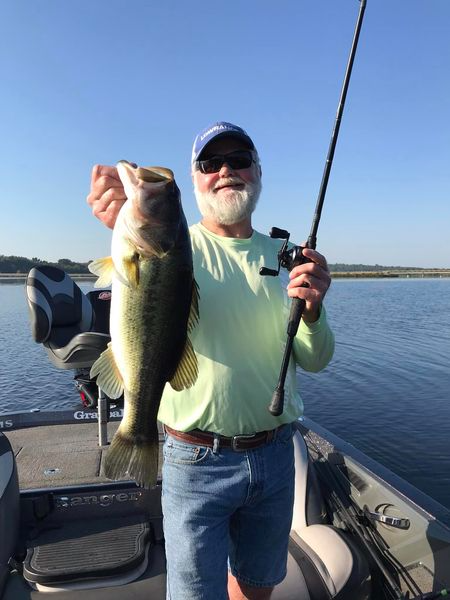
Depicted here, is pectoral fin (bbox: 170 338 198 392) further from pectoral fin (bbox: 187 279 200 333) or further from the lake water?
the lake water

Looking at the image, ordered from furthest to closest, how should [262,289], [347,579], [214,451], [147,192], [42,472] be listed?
[42,472] < [347,579] < [262,289] < [214,451] < [147,192]

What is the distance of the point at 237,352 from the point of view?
2312 millimetres

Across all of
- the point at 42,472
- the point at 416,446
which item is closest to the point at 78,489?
the point at 42,472

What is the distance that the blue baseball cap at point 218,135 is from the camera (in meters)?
2.49

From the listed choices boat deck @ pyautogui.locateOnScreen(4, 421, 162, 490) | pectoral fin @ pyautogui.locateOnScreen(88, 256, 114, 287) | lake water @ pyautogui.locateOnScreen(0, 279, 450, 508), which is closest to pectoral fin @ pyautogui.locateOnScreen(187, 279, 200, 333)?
pectoral fin @ pyautogui.locateOnScreen(88, 256, 114, 287)

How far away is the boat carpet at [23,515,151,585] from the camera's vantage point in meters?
3.42

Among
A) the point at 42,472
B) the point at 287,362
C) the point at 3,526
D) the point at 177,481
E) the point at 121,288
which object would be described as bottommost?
the point at 42,472

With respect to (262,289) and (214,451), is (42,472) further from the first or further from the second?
(262,289)

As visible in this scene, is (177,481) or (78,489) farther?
(78,489)

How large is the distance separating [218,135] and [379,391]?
12035mm

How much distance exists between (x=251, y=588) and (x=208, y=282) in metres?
1.64

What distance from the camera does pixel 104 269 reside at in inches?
86.2

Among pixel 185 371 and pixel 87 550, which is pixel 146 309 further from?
pixel 87 550

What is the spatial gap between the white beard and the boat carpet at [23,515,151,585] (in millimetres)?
2743
